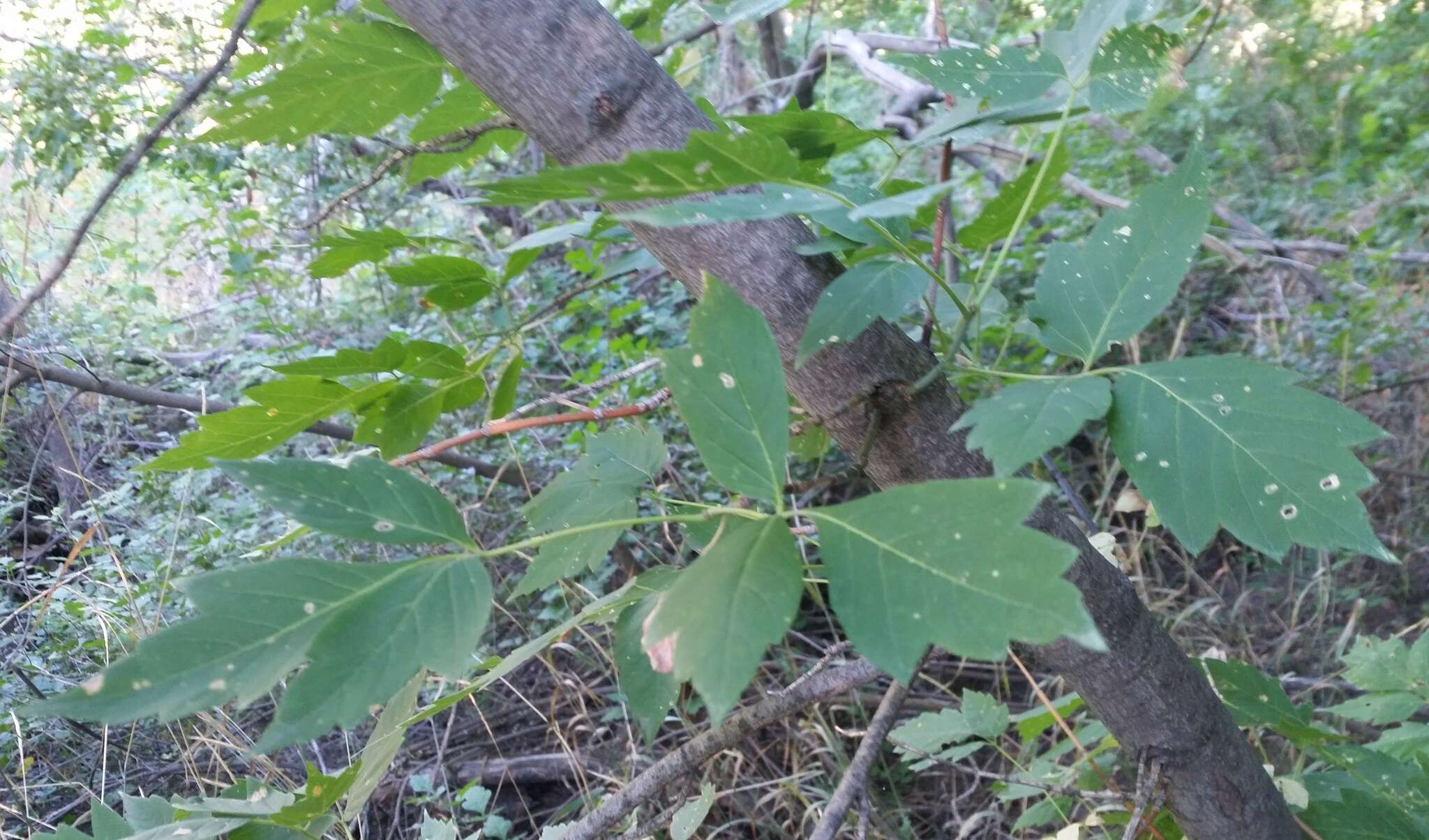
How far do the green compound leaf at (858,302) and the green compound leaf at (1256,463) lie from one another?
5.7 inches

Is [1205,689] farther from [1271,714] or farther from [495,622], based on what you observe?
[495,622]

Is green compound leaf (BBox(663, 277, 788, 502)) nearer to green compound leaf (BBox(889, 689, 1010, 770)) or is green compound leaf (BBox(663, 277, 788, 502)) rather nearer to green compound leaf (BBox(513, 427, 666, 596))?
green compound leaf (BBox(513, 427, 666, 596))

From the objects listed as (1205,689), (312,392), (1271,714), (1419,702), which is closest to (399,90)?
(312,392)

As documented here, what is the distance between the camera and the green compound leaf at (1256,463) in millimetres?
466

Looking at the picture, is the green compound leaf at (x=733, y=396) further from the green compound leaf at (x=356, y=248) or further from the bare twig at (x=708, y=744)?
the green compound leaf at (x=356, y=248)

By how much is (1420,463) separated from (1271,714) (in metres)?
2.01

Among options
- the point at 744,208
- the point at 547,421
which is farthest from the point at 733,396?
the point at 547,421

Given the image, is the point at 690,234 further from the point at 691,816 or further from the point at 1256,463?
the point at 691,816

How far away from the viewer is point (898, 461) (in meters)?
0.54

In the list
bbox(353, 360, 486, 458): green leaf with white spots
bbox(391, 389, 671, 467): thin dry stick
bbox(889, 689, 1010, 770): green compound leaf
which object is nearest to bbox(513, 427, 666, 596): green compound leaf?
bbox(391, 389, 671, 467): thin dry stick

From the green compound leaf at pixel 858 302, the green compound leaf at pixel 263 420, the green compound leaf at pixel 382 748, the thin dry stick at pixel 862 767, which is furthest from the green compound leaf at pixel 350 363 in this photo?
the thin dry stick at pixel 862 767

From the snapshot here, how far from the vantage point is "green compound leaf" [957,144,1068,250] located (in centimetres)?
57

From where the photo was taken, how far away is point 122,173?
1.96 feet

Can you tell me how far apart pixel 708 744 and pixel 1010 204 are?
43 cm
